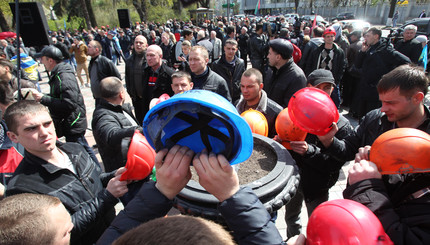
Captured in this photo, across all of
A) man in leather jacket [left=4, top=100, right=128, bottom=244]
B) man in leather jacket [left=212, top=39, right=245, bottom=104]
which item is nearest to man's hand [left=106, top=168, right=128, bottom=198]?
man in leather jacket [left=4, top=100, right=128, bottom=244]

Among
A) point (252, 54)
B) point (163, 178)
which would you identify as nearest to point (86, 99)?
point (252, 54)

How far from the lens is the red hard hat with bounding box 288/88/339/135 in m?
1.80

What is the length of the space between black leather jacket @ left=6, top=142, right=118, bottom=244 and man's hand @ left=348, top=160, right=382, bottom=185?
1.69m

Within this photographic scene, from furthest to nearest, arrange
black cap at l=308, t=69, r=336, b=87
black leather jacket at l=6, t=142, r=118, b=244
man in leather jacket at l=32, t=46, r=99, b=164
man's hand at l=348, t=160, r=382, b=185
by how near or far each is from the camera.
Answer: man in leather jacket at l=32, t=46, r=99, b=164 < black cap at l=308, t=69, r=336, b=87 < black leather jacket at l=6, t=142, r=118, b=244 < man's hand at l=348, t=160, r=382, b=185

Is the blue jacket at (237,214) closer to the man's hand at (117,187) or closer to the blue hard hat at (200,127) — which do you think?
the blue hard hat at (200,127)

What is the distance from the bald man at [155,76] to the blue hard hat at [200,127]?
3.62 m

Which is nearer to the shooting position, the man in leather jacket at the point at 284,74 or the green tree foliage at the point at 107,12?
the man in leather jacket at the point at 284,74

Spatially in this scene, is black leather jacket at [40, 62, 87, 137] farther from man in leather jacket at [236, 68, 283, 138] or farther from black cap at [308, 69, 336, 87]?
black cap at [308, 69, 336, 87]

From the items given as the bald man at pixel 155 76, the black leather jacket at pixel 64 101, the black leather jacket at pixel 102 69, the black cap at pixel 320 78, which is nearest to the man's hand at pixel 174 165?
the black cap at pixel 320 78

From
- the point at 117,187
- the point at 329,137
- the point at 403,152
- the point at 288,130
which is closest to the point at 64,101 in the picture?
the point at 117,187

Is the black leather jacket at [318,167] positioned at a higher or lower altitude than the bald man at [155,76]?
lower

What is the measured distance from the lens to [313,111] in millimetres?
1799

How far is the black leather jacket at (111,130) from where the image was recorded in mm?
2547

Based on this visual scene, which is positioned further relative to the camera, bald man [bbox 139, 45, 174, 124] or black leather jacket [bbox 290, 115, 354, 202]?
bald man [bbox 139, 45, 174, 124]
